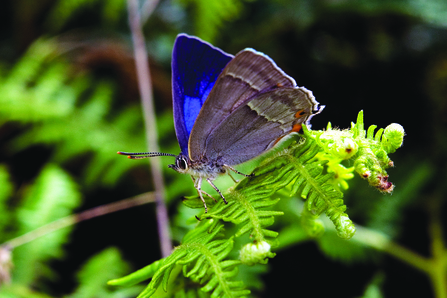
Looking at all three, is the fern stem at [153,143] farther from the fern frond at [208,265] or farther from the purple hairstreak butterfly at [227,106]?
the fern frond at [208,265]

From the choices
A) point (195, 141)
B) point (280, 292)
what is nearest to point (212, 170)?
point (195, 141)

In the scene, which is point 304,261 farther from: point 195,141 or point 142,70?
point 142,70

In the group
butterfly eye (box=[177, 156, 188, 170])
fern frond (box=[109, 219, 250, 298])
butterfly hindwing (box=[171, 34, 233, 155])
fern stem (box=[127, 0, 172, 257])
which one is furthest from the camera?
fern stem (box=[127, 0, 172, 257])

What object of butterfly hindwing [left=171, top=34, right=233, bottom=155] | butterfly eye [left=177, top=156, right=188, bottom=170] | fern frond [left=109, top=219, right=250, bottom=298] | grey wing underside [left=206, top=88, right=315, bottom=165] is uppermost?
butterfly hindwing [left=171, top=34, right=233, bottom=155]

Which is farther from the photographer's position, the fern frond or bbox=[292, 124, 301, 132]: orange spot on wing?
bbox=[292, 124, 301, 132]: orange spot on wing

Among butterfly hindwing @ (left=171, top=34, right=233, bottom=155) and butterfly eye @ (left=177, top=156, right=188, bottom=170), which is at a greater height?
butterfly hindwing @ (left=171, top=34, right=233, bottom=155)

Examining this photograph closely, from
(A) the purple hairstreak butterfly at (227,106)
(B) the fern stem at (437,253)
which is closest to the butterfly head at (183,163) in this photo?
(A) the purple hairstreak butterfly at (227,106)

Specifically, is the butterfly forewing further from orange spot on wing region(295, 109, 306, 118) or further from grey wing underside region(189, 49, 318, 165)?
orange spot on wing region(295, 109, 306, 118)

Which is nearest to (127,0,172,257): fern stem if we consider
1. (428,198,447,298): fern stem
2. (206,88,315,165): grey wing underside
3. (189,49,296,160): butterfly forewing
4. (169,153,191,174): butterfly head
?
(169,153,191,174): butterfly head
